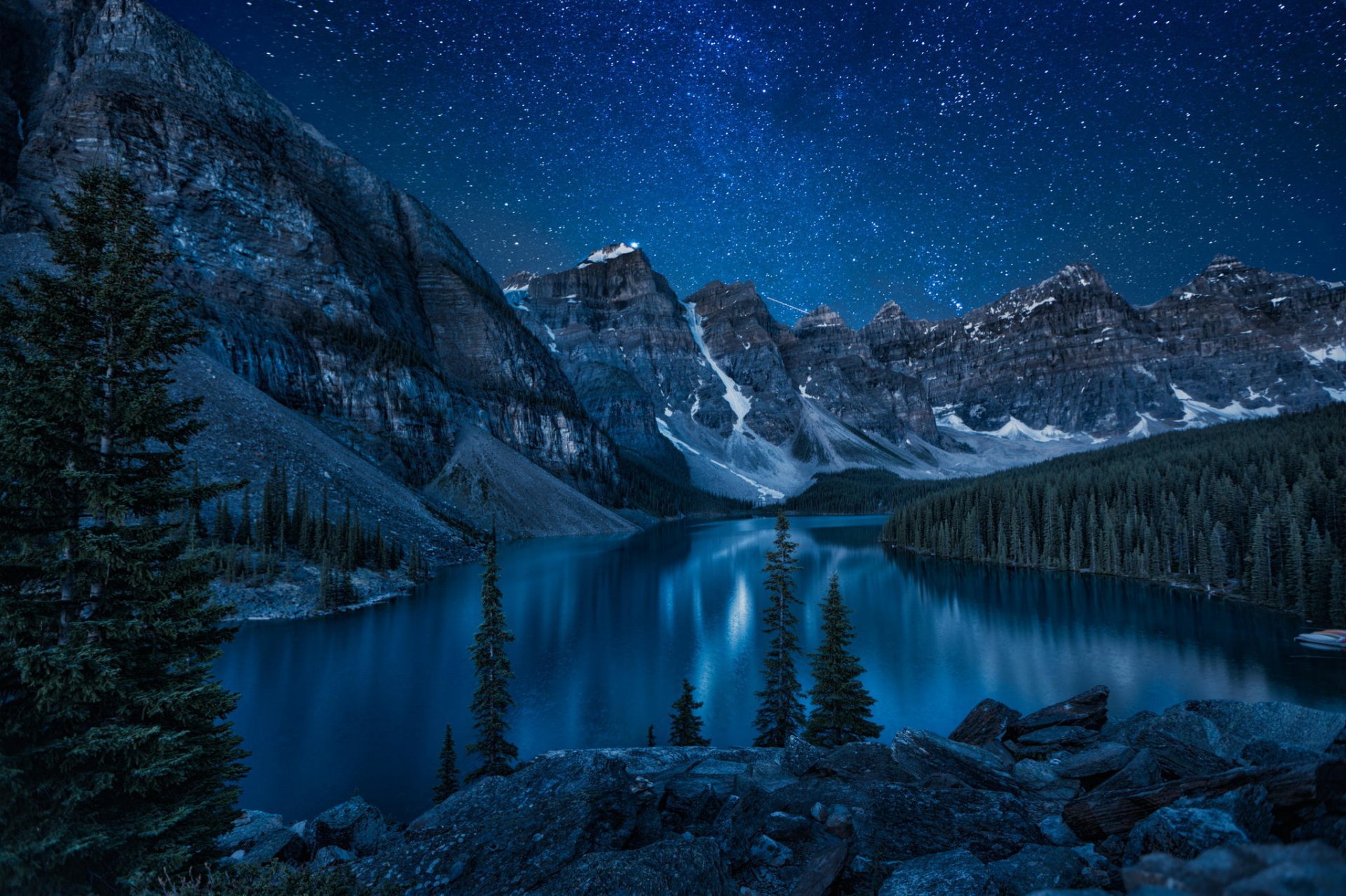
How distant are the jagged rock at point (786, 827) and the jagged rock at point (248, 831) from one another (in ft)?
30.8

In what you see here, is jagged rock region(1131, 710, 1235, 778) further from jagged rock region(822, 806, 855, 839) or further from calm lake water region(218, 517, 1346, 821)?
calm lake water region(218, 517, 1346, 821)

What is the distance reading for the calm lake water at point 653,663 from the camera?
25.0 meters

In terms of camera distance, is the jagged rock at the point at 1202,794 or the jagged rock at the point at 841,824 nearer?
the jagged rock at the point at 1202,794

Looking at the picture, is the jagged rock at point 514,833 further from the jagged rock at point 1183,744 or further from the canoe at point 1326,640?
the canoe at point 1326,640

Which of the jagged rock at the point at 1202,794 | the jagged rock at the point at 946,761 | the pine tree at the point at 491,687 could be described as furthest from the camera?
the pine tree at the point at 491,687

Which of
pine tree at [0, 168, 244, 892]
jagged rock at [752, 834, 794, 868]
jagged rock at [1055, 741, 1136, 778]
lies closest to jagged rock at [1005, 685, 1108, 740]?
jagged rock at [1055, 741, 1136, 778]

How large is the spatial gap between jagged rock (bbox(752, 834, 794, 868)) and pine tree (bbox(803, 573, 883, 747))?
42.2ft

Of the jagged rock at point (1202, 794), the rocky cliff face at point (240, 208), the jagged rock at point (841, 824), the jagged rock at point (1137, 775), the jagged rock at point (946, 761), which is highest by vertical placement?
the rocky cliff face at point (240, 208)

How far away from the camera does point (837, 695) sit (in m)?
21.4

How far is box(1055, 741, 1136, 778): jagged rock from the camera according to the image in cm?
1049

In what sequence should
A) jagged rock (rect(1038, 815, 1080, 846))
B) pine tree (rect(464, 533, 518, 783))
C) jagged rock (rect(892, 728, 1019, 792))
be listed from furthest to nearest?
1. pine tree (rect(464, 533, 518, 783))
2. jagged rock (rect(892, 728, 1019, 792))
3. jagged rock (rect(1038, 815, 1080, 846))

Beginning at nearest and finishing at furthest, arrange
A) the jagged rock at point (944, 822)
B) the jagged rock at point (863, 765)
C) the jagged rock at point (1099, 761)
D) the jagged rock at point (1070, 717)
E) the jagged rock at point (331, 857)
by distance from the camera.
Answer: the jagged rock at point (944, 822) < the jagged rock at point (331, 857) < the jagged rock at point (1099, 761) < the jagged rock at point (863, 765) < the jagged rock at point (1070, 717)

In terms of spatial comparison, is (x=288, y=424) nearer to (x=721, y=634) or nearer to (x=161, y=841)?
(x=721, y=634)

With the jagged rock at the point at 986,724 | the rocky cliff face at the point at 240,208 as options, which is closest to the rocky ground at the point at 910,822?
the jagged rock at the point at 986,724
